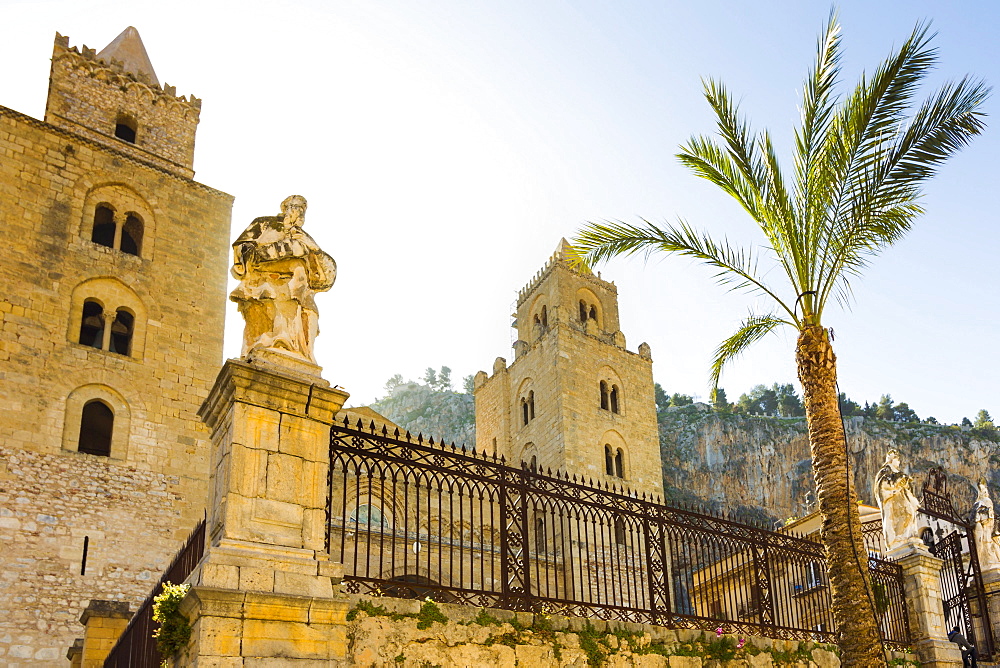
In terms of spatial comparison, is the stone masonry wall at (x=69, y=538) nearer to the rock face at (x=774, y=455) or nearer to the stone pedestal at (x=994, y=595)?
the stone pedestal at (x=994, y=595)

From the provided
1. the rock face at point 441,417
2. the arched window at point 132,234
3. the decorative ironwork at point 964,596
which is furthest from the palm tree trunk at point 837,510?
the rock face at point 441,417

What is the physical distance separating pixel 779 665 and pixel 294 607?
6.22 metres

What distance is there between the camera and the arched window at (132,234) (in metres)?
21.7

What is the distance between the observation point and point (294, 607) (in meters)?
6.11

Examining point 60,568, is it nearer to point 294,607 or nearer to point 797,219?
point 294,607

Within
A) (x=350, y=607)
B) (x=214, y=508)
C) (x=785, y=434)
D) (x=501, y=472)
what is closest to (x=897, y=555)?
(x=501, y=472)

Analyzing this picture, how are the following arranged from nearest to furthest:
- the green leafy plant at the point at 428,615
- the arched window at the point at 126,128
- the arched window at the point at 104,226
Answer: the green leafy plant at the point at 428,615 → the arched window at the point at 104,226 → the arched window at the point at 126,128

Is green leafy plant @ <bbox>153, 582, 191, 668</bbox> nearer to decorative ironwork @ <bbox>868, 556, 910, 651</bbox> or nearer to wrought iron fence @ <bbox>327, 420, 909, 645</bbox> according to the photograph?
wrought iron fence @ <bbox>327, 420, 909, 645</bbox>

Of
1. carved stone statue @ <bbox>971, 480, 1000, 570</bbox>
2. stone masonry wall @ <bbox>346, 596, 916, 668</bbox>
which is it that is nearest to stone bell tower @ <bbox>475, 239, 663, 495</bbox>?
carved stone statue @ <bbox>971, 480, 1000, 570</bbox>

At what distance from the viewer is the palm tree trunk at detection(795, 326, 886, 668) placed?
8.96m

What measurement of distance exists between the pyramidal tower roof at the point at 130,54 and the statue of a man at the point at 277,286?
802 inches

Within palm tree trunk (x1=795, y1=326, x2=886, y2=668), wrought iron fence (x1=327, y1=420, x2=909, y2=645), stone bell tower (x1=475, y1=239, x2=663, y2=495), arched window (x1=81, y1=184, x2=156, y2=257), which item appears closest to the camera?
wrought iron fence (x1=327, y1=420, x2=909, y2=645)

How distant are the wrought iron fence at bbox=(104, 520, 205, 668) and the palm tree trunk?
253 inches

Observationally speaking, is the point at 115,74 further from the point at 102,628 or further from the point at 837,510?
the point at 837,510
